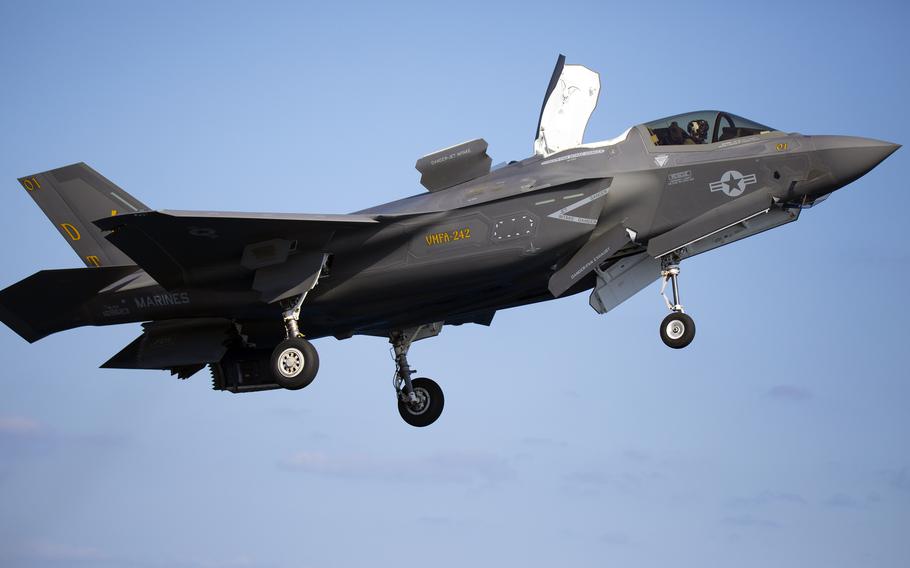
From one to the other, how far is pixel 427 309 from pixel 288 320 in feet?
8.50

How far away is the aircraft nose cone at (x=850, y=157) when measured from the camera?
21922 millimetres

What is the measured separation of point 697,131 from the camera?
75.6ft

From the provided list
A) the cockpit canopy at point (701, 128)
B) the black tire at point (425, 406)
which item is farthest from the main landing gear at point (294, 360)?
the cockpit canopy at point (701, 128)

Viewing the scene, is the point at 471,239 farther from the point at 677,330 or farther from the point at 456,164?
the point at 677,330

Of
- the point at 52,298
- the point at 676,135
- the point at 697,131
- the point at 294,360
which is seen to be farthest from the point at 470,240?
the point at 52,298

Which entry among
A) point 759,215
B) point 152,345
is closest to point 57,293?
point 152,345

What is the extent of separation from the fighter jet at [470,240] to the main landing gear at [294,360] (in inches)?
1.2

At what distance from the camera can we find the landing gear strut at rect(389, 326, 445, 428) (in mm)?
27266

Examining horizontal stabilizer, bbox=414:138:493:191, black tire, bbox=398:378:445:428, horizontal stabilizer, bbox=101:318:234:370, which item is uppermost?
horizontal stabilizer, bbox=414:138:493:191

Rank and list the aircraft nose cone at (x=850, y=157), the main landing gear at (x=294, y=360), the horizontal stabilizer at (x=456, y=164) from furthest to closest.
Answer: the horizontal stabilizer at (x=456, y=164)
the main landing gear at (x=294, y=360)
the aircraft nose cone at (x=850, y=157)

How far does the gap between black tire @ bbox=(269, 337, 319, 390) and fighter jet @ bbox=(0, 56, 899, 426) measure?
0.12ft

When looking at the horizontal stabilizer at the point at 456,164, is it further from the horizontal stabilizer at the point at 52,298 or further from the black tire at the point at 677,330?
the horizontal stabilizer at the point at 52,298

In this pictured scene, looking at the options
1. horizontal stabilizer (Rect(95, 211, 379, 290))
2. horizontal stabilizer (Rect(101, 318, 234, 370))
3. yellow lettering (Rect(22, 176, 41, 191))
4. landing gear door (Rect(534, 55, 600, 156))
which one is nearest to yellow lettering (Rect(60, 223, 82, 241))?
yellow lettering (Rect(22, 176, 41, 191))

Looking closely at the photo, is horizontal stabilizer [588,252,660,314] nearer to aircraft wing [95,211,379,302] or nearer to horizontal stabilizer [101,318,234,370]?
aircraft wing [95,211,379,302]
